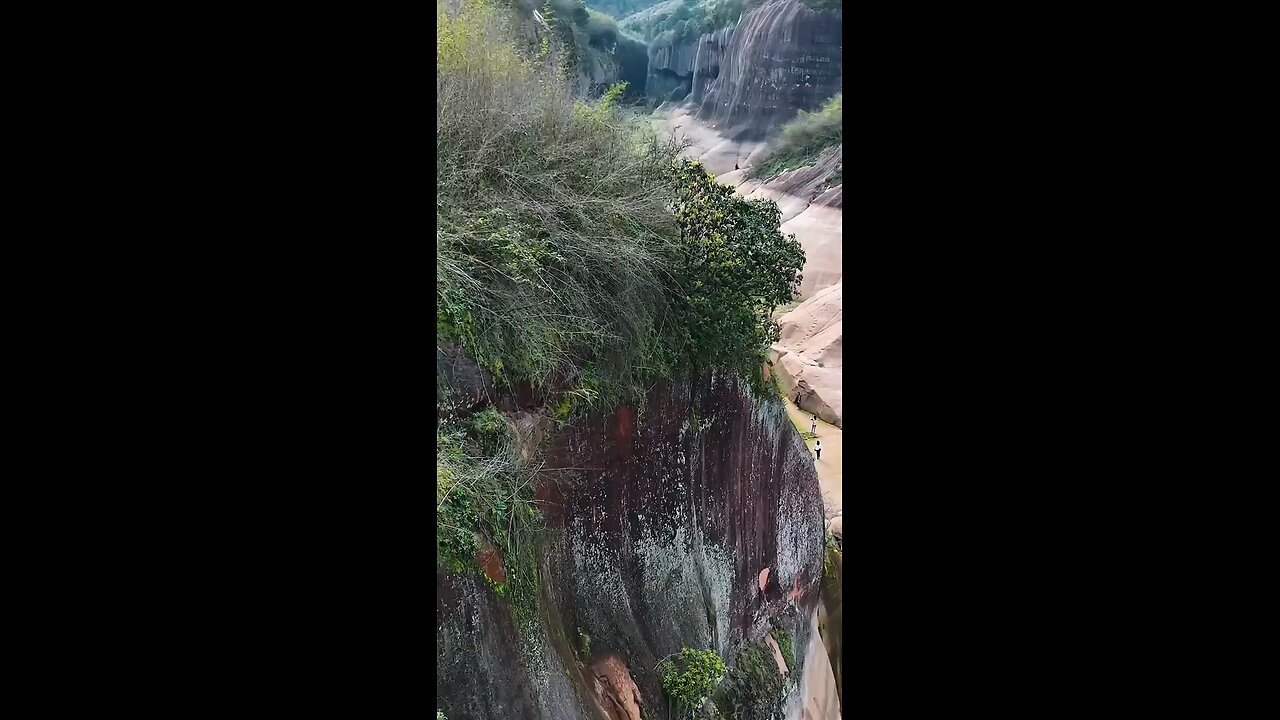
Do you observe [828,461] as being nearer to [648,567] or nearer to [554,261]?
[648,567]

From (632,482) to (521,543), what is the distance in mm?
573

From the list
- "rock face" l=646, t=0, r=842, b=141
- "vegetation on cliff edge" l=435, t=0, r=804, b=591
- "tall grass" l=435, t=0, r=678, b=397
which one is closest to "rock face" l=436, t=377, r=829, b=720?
"vegetation on cliff edge" l=435, t=0, r=804, b=591

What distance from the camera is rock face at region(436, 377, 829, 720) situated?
411 centimetres

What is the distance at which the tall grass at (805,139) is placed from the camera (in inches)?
183

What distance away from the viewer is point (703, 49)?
4.70 m

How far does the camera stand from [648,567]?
15.0ft

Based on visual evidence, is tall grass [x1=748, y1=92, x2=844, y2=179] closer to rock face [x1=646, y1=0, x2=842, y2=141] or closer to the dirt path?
rock face [x1=646, y1=0, x2=842, y2=141]

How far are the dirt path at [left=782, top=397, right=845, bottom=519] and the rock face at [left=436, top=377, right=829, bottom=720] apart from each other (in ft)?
0.16

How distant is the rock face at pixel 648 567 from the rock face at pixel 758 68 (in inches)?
47.5

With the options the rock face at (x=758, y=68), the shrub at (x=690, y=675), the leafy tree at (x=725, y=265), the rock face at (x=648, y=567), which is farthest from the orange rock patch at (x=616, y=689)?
the rock face at (x=758, y=68)

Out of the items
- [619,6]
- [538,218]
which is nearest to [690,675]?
[538,218]

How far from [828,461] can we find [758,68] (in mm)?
1831
